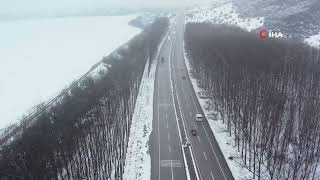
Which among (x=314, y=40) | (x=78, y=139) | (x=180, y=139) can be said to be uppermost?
(x=314, y=40)

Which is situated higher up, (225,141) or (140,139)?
(225,141)

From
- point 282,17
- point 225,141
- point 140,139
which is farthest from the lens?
point 282,17

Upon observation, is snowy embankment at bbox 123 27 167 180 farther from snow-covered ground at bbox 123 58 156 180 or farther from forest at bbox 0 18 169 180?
forest at bbox 0 18 169 180

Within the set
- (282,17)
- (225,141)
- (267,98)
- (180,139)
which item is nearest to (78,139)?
(180,139)

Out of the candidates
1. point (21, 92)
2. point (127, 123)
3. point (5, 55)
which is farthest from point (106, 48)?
point (127, 123)

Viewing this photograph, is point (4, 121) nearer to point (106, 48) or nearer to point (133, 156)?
point (133, 156)

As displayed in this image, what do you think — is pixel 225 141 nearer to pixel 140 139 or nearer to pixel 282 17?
pixel 140 139

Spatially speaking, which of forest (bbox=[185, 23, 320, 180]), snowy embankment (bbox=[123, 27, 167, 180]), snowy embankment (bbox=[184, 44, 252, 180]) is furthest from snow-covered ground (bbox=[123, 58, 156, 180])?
forest (bbox=[185, 23, 320, 180])

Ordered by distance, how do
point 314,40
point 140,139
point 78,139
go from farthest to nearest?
1. point 314,40
2. point 140,139
3. point 78,139
